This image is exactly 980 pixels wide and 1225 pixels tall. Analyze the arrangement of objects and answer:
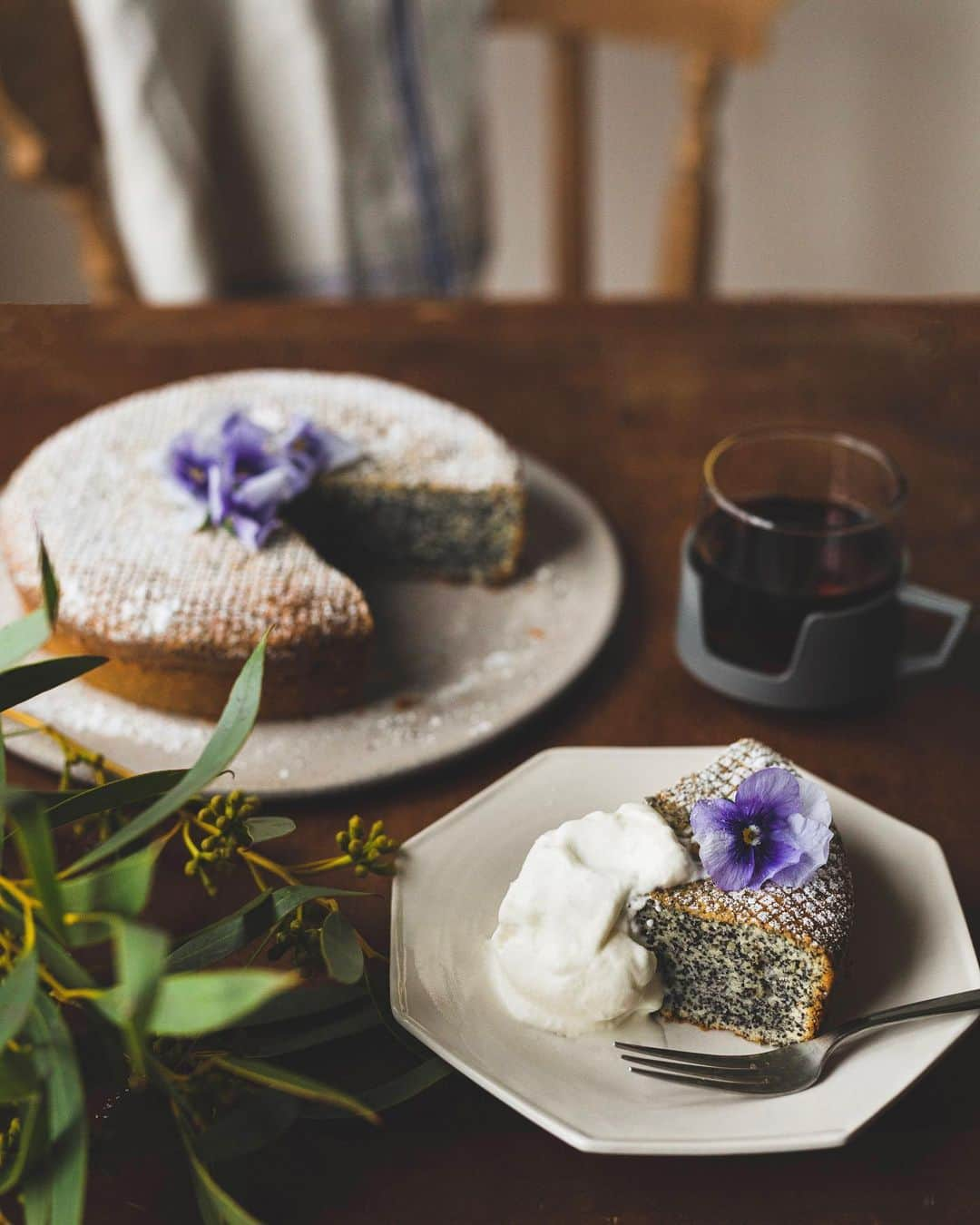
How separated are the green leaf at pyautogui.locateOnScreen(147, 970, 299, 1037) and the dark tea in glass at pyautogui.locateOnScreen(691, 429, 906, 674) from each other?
2.26ft

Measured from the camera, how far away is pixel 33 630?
818mm

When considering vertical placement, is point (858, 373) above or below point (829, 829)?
below

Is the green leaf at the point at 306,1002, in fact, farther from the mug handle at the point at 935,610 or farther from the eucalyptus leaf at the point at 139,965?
the mug handle at the point at 935,610

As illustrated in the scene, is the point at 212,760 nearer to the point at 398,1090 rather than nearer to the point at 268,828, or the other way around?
the point at 268,828

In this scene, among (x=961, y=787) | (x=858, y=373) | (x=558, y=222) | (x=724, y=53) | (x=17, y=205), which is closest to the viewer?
(x=961, y=787)

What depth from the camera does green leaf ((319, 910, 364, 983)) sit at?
0.80 meters

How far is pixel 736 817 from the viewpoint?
91cm

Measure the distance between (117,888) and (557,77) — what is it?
2149 mm

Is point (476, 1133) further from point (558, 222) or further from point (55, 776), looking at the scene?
point (558, 222)

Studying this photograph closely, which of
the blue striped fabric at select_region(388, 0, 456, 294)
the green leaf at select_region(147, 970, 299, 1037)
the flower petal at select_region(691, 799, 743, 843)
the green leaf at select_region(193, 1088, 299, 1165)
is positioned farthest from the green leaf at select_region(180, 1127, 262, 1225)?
the blue striped fabric at select_region(388, 0, 456, 294)

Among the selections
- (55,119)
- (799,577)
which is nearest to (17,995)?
(799,577)

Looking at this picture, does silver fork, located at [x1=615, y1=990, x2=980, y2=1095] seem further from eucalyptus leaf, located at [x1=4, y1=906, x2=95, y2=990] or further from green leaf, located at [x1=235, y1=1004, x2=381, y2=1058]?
eucalyptus leaf, located at [x1=4, y1=906, x2=95, y2=990]

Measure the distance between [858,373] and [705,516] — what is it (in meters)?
0.62

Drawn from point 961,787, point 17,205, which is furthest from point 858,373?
point 17,205
